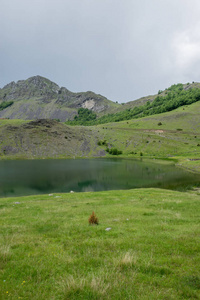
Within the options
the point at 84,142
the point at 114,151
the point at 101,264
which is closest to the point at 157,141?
the point at 114,151

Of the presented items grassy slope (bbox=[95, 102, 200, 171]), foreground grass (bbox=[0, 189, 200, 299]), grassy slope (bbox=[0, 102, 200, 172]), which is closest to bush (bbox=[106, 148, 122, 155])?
grassy slope (bbox=[0, 102, 200, 172])

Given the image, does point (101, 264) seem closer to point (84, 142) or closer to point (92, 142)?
point (84, 142)

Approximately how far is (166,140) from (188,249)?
16992 centimetres

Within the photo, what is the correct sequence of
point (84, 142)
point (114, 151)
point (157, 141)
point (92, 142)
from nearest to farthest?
1. point (114, 151)
2. point (157, 141)
3. point (84, 142)
4. point (92, 142)

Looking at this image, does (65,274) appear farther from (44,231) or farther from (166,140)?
(166,140)

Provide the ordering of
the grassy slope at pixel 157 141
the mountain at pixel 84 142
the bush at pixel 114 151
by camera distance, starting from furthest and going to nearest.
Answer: the bush at pixel 114 151, the grassy slope at pixel 157 141, the mountain at pixel 84 142

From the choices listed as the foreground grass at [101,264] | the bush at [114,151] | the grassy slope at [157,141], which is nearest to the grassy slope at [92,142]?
the grassy slope at [157,141]

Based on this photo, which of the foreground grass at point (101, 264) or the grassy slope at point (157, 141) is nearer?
the foreground grass at point (101, 264)

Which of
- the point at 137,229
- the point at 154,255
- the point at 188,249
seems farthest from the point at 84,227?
the point at 188,249

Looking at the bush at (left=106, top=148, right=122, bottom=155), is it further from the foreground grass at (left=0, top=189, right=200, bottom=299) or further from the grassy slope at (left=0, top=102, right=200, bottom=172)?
the foreground grass at (left=0, top=189, right=200, bottom=299)

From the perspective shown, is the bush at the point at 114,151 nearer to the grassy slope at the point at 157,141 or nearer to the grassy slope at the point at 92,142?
the grassy slope at the point at 92,142

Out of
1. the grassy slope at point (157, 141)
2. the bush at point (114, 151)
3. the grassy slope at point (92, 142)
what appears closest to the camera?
the grassy slope at point (92, 142)

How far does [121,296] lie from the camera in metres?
4.81

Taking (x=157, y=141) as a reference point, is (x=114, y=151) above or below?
below
